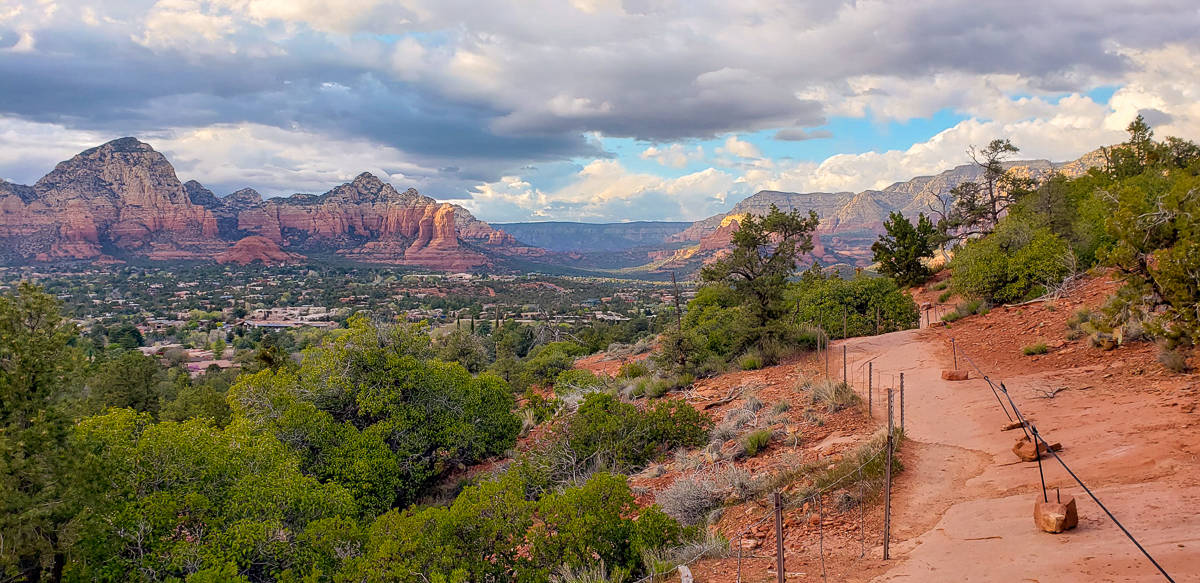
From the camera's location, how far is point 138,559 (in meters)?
9.23

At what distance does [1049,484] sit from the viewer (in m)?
8.34

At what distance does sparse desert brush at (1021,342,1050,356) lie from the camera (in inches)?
610

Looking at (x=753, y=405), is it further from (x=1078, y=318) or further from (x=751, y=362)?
(x=1078, y=318)

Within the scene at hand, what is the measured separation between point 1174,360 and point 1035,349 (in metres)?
4.30

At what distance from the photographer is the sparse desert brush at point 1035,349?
50.8 feet

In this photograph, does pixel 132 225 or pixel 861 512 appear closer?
pixel 861 512

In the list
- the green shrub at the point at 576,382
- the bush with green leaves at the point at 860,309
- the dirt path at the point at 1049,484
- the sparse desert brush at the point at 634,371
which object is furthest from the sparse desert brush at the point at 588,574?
the bush with green leaves at the point at 860,309

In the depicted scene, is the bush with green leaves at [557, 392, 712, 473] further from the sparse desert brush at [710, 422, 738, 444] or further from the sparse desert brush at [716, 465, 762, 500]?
the sparse desert brush at [716, 465, 762, 500]

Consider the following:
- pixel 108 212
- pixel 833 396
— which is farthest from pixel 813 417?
pixel 108 212

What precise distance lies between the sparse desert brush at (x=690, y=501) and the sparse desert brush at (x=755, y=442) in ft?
6.17

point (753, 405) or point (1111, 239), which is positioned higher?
point (1111, 239)

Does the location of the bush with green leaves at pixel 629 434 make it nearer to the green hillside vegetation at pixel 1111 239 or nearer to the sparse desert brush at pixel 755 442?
the sparse desert brush at pixel 755 442

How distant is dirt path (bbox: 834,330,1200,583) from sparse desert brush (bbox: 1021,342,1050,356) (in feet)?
7.57

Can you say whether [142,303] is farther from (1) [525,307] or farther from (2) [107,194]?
(2) [107,194]
